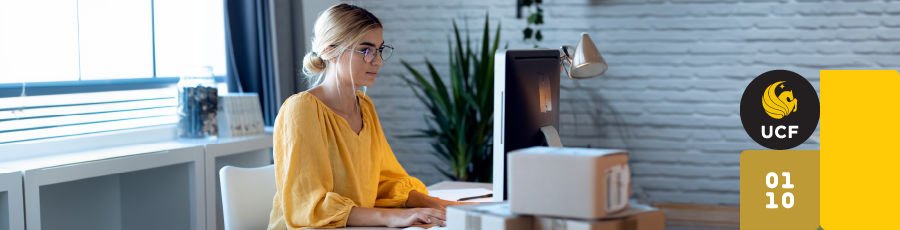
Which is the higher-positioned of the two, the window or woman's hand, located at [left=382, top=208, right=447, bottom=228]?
the window

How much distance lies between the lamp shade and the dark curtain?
211cm

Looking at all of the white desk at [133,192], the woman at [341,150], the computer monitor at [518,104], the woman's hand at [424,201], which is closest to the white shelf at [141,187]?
the white desk at [133,192]

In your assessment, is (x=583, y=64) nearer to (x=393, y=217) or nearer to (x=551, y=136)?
(x=551, y=136)

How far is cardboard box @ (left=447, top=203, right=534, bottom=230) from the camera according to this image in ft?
3.25

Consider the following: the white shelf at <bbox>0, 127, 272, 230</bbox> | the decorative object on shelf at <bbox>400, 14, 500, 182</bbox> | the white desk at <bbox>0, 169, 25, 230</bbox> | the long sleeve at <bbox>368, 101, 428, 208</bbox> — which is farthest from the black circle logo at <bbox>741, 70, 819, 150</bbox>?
the white desk at <bbox>0, 169, 25, 230</bbox>

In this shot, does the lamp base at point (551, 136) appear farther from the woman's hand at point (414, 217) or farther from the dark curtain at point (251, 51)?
the dark curtain at point (251, 51)

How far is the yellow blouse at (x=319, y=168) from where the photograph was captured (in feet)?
4.73

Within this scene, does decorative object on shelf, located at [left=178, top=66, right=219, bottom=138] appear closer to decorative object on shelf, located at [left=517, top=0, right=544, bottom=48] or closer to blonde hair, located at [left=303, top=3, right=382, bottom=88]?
blonde hair, located at [left=303, top=3, right=382, bottom=88]

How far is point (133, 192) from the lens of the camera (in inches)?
97.2

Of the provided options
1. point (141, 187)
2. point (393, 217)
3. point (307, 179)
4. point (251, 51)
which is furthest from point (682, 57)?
point (141, 187)

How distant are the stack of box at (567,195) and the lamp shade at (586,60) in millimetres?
326

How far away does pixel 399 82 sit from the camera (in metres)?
3.90

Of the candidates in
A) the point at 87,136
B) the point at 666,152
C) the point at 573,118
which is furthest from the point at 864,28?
the point at 87,136

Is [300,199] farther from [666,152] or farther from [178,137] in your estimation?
[666,152]
